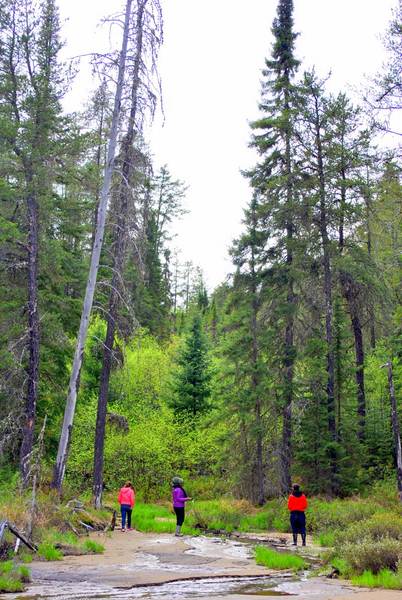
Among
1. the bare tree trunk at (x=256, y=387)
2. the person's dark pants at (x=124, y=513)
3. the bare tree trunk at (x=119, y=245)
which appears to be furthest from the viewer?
the bare tree trunk at (x=256, y=387)

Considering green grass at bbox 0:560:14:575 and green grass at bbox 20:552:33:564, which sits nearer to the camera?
green grass at bbox 0:560:14:575

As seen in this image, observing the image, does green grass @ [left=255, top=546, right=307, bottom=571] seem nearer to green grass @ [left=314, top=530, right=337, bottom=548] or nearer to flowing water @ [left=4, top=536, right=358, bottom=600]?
flowing water @ [left=4, top=536, right=358, bottom=600]

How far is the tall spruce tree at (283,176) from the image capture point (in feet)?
88.5

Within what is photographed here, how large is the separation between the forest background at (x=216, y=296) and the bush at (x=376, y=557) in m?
9.32

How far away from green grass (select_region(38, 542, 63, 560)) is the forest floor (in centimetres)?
19

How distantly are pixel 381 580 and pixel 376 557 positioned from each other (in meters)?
1.37

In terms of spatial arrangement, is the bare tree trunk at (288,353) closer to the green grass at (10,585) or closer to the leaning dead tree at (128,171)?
the leaning dead tree at (128,171)

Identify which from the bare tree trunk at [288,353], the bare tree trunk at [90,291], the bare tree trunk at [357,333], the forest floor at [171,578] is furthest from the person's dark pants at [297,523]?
the bare tree trunk at [357,333]

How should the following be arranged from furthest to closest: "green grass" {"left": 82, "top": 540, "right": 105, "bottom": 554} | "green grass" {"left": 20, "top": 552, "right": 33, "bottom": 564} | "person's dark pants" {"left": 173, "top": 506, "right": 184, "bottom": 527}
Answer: "person's dark pants" {"left": 173, "top": 506, "right": 184, "bottom": 527}, "green grass" {"left": 82, "top": 540, "right": 105, "bottom": 554}, "green grass" {"left": 20, "top": 552, "right": 33, "bottom": 564}

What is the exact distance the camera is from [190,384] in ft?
116

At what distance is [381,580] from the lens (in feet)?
32.8

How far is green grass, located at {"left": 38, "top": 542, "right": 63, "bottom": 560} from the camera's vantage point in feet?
40.2

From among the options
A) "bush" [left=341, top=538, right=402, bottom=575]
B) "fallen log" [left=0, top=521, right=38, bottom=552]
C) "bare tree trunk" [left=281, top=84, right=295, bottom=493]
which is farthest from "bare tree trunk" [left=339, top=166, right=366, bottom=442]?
"fallen log" [left=0, top=521, right=38, bottom=552]

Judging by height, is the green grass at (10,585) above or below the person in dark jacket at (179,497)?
below
